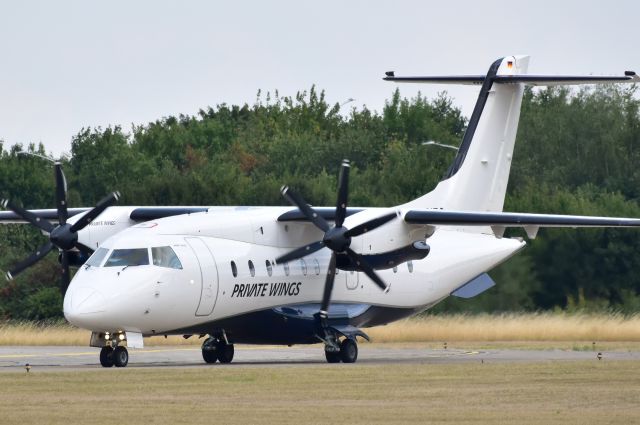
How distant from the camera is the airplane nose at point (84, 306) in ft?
84.6

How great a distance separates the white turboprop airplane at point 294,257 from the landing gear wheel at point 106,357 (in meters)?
0.02

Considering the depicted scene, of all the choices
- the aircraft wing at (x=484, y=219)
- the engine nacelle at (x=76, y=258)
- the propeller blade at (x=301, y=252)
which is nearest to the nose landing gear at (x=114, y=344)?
the engine nacelle at (x=76, y=258)

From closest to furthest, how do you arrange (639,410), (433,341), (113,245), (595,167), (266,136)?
(639,410)
(113,245)
(433,341)
(595,167)
(266,136)

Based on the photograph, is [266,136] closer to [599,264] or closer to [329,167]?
[329,167]

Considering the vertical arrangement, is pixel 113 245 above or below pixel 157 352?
above

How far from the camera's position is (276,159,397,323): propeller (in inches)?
1122

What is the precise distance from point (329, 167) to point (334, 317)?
40.5 m

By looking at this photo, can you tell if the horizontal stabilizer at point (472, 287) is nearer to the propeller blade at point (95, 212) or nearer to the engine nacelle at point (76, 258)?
the engine nacelle at point (76, 258)

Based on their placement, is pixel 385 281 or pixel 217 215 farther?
pixel 385 281

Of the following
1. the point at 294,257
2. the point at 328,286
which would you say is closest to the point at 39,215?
the point at 294,257

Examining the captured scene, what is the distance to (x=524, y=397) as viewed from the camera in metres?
20.4

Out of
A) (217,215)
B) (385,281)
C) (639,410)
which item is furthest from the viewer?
(385,281)

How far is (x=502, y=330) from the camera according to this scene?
129ft

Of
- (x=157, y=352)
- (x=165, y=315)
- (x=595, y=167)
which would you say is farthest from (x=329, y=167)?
(x=165, y=315)
